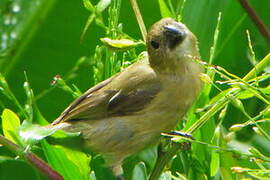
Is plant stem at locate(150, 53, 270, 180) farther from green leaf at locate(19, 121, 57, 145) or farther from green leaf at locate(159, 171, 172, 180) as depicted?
green leaf at locate(19, 121, 57, 145)

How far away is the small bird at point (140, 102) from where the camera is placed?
2.15 metres

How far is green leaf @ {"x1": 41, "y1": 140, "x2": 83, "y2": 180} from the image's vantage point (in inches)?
61.7

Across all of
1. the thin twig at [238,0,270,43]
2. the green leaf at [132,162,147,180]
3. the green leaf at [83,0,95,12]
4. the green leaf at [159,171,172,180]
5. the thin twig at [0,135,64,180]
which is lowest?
the green leaf at [159,171,172,180]

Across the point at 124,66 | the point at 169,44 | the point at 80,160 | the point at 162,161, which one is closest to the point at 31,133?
the point at 80,160

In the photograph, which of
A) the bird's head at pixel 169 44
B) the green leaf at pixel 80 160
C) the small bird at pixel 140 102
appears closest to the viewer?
the green leaf at pixel 80 160

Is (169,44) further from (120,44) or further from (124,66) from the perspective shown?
(120,44)

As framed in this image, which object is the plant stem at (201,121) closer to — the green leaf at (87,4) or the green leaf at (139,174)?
the green leaf at (139,174)

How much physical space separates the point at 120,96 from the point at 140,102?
0.08 meters

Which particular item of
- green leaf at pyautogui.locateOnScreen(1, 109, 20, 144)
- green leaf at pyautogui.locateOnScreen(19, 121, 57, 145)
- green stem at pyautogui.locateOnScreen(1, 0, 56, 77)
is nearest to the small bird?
green stem at pyautogui.locateOnScreen(1, 0, 56, 77)

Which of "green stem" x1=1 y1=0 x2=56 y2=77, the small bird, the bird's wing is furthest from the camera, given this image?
"green stem" x1=1 y1=0 x2=56 y2=77

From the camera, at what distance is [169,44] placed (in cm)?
212

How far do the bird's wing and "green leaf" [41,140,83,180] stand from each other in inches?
24.1

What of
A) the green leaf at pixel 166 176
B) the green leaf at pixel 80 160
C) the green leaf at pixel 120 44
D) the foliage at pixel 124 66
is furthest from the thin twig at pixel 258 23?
the green leaf at pixel 80 160

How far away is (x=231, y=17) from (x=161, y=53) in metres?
0.26
